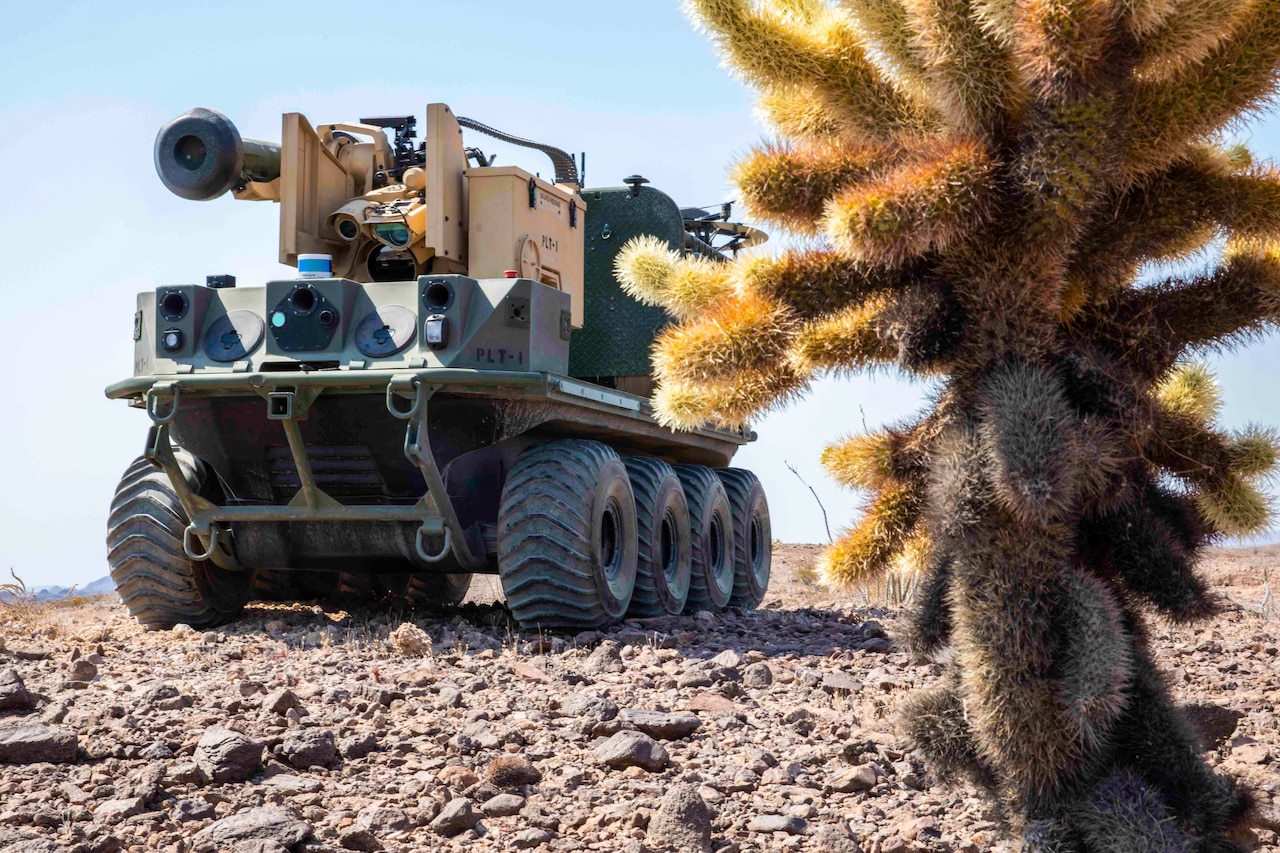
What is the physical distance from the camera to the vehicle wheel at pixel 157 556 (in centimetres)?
883

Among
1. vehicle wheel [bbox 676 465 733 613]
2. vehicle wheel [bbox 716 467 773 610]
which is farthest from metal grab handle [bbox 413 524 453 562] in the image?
vehicle wheel [bbox 716 467 773 610]

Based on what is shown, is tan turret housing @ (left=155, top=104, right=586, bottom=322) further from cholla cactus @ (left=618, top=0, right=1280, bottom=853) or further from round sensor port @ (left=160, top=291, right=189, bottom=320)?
cholla cactus @ (left=618, top=0, right=1280, bottom=853)

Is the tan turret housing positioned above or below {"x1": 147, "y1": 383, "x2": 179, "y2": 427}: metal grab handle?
above

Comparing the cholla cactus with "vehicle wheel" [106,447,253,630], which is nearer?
the cholla cactus

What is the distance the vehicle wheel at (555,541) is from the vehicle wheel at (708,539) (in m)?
2.37

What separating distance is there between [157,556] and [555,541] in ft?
8.53

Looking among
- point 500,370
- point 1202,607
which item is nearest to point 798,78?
point 1202,607

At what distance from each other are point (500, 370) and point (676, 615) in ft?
9.67

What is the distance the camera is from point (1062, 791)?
14.1 feet

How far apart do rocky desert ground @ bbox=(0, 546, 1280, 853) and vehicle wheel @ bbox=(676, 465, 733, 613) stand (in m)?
2.87

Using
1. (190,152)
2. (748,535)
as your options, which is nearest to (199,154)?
(190,152)

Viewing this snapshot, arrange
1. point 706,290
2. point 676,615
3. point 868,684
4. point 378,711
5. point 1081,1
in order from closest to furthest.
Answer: point 1081,1 → point 706,290 → point 378,711 → point 868,684 → point 676,615

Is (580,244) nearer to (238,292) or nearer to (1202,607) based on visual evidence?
(238,292)

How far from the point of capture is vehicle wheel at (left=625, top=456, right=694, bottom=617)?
9562 mm
